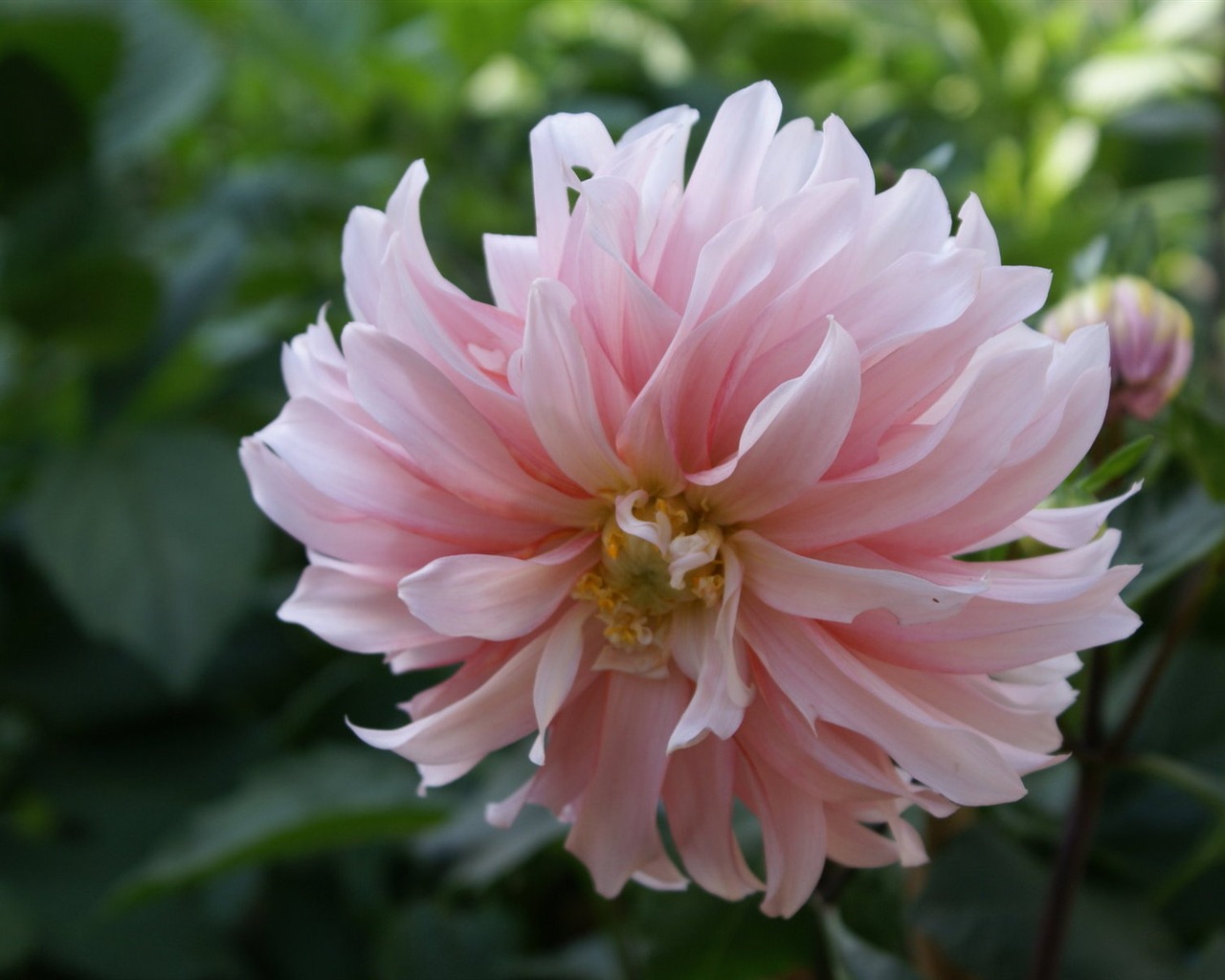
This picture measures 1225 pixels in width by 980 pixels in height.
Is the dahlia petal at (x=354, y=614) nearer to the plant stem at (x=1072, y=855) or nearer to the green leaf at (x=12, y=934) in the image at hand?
the plant stem at (x=1072, y=855)

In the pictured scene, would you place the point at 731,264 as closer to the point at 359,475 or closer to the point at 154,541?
the point at 359,475

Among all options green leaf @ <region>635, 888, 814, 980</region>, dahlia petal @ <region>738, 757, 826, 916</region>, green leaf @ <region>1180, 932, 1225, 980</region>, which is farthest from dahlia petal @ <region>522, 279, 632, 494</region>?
green leaf @ <region>1180, 932, 1225, 980</region>

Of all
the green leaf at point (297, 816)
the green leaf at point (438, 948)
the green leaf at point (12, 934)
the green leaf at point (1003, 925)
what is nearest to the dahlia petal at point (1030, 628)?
the green leaf at point (1003, 925)

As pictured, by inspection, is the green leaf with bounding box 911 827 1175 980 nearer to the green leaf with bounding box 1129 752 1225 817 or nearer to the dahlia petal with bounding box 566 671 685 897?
the green leaf with bounding box 1129 752 1225 817

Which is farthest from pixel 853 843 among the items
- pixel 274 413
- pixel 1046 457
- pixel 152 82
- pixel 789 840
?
pixel 152 82

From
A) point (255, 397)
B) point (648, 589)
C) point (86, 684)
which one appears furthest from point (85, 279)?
point (648, 589)

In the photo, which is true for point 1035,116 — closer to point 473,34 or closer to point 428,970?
point 473,34
